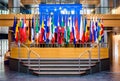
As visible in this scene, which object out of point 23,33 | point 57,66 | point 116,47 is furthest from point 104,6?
point 57,66

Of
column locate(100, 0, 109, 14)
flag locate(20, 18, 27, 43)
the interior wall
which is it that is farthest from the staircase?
column locate(100, 0, 109, 14)

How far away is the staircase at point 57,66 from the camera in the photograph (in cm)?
1524

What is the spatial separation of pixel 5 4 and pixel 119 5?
14.4 metres

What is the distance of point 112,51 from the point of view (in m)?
28.7

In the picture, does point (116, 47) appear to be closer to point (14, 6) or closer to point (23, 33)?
point (14, 6)

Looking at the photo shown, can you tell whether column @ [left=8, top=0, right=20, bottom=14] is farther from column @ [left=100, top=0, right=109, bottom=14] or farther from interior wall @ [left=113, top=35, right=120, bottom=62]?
interior wall @ [left=113, top=35, right=120, bottom=62]

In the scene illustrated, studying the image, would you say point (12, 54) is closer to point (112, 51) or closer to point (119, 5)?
point (119, 5)

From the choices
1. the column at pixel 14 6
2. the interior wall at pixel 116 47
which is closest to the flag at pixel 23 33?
the column at pixel 14 6

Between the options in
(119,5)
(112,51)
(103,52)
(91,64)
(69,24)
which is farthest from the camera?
(112,51)

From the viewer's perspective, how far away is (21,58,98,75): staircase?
15.2 m

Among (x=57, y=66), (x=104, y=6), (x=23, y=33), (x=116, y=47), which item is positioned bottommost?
(x=57, y=66)

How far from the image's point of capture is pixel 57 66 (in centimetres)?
1589

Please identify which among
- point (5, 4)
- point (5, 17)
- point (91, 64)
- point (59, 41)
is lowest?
point (91, 64)

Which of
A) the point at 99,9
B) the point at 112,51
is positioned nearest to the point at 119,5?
the point at 99,9
